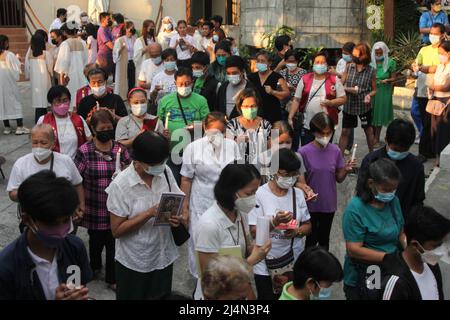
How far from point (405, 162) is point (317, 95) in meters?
3.21

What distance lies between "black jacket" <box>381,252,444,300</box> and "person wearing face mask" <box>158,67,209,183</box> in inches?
144

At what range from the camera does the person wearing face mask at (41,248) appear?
3172 mm

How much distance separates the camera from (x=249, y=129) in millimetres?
7008

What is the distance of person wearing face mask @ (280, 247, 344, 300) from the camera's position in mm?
3623

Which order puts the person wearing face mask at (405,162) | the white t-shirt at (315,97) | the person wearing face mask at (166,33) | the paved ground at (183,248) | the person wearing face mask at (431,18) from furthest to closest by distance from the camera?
1. the person wearing face mask at (166,33)
2. the person wearing face mask at (431,18)
3. the white t-shirt at (315,97)
4. the paved ground at (183,248)
5. the person wearing face mask at (405,162)

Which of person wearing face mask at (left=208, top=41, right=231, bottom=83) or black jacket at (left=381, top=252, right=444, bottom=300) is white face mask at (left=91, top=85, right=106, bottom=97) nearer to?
person wearing face mask at (left=208, top=41, right=231, bottom=83)

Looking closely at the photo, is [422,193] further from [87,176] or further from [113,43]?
[113,43]

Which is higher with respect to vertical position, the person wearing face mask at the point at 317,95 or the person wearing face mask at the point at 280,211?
the person wearing face mask at the point at 317,95

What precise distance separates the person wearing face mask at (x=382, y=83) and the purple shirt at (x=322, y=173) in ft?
14.6

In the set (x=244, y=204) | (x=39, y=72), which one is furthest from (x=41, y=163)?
(x=39, y=72)

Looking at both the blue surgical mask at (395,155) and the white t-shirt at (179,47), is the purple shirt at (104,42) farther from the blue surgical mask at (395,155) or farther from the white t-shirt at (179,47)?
the blue surgical mask at (395,155)

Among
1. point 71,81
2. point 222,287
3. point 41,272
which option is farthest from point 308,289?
point 71,81

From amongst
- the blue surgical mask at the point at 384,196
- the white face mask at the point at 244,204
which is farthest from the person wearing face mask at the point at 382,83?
the white face mask at the point at 244,204

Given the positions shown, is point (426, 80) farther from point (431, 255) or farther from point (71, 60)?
point (71, 60)
